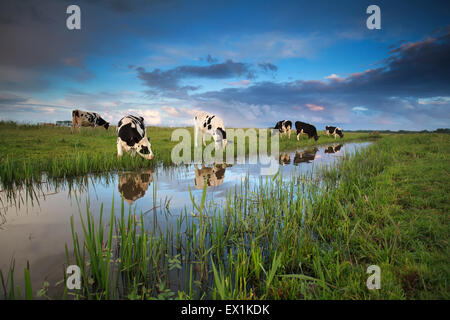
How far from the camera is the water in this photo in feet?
7.72

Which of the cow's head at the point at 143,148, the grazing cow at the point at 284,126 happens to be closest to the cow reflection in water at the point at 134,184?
the cow's head at the point at 143,148

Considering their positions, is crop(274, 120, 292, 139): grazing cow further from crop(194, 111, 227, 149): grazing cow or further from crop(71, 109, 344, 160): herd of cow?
crop(194, 111, 227, 149): grazing cow

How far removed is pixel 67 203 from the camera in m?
3.98

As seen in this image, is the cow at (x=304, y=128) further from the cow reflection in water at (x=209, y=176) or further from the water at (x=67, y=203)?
the water at (x=67, y=203)

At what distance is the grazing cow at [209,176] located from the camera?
5457 millimetres

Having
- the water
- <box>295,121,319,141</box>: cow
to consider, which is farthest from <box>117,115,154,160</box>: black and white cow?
<box>295,121,319,141</box>: cow

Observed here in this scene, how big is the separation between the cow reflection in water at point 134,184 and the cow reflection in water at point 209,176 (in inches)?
51.1

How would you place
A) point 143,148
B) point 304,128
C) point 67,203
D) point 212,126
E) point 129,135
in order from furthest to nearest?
1. point 304,128
2. point 212,126
3. point 143,148
4. point 129,135
5. point 67,203

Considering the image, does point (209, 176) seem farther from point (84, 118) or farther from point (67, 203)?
point (84, 118)

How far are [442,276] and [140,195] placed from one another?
14.9 feet

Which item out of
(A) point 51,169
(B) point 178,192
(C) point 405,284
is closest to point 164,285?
(C) point 405,284

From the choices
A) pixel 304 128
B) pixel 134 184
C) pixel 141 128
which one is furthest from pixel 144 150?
pixel 304 128

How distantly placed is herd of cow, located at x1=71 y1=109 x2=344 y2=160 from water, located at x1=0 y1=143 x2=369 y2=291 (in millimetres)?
Answer: 1651

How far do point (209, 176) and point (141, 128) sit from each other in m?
4.23
